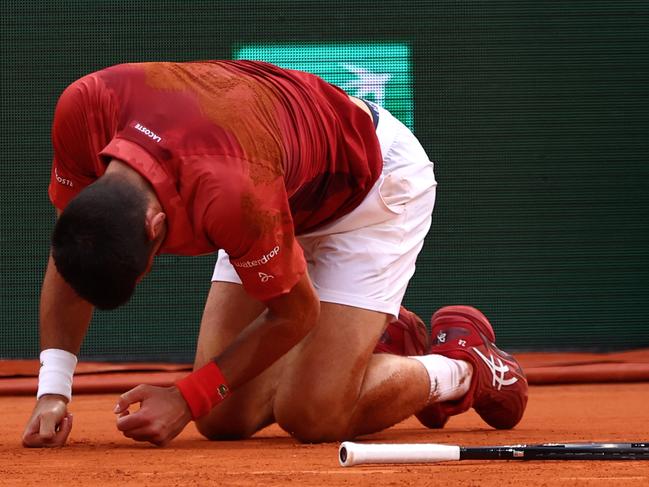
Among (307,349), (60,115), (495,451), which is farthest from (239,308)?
(495,451)

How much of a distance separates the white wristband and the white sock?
97 centimetres

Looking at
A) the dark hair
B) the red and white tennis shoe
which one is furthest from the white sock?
the dark hair

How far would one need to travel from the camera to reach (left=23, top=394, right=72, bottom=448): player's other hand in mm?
2781

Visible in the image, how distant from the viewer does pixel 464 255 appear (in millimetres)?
5867

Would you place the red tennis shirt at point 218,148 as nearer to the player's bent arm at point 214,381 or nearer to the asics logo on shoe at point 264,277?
the asics logo on shoe at point 264,277

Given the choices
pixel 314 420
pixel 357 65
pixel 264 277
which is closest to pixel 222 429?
pixel 314 420

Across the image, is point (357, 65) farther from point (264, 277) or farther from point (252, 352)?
point (264, 277)

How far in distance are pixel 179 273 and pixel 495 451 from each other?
11.9 ft

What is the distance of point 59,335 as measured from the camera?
2.94 m

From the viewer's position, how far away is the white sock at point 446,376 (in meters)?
3.21

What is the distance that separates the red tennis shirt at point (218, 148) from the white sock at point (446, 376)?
65 centimetres

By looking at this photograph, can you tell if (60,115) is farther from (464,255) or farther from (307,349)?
(464,255)

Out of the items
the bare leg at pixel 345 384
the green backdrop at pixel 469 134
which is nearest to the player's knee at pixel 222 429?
the bare leg at pixel 345 384

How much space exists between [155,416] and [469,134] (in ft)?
11.7
